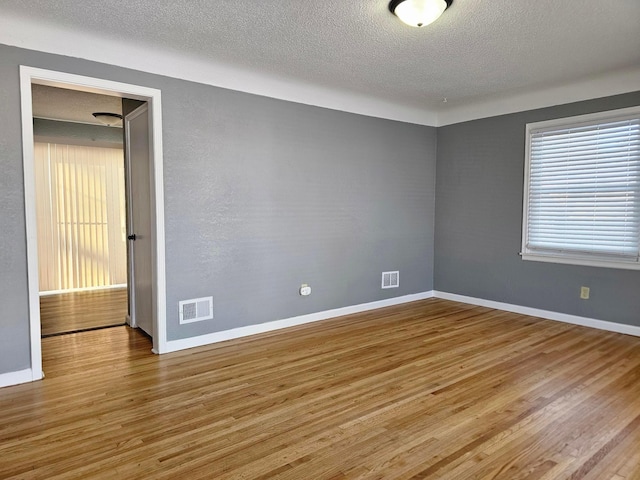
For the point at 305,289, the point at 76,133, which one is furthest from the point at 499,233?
the point at 76,133

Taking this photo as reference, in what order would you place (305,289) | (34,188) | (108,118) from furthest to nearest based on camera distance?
(108,118) < (305,289) < (34,188)

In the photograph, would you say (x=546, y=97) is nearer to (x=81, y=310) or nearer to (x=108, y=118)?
(x=108, y=118)

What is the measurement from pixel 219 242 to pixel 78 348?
5.02 ft

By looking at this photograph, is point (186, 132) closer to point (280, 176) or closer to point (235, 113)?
point (235, 113)

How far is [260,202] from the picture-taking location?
161 inches

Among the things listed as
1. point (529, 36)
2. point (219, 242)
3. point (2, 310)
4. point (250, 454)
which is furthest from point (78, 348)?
point (529, 36)

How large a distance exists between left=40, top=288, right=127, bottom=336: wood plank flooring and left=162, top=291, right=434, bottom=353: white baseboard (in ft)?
4.26

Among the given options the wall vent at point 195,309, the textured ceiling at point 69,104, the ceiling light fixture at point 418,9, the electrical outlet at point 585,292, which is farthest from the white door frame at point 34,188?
the electrical outlet at point 585,292

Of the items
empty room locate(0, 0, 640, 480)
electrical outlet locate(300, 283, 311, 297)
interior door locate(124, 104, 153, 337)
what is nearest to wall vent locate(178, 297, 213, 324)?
empty room locate(0, 0, 640, 480)

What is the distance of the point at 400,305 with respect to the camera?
5312 mm

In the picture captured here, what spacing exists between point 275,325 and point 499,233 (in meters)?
2.90

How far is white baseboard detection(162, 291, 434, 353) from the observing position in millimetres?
3680

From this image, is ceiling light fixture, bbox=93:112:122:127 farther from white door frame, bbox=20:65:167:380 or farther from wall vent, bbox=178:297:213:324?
wall vent, bbox=178:297:213:324

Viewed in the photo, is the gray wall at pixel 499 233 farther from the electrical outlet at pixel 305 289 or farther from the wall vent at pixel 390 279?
the electrical outlet at pixel 305 289
